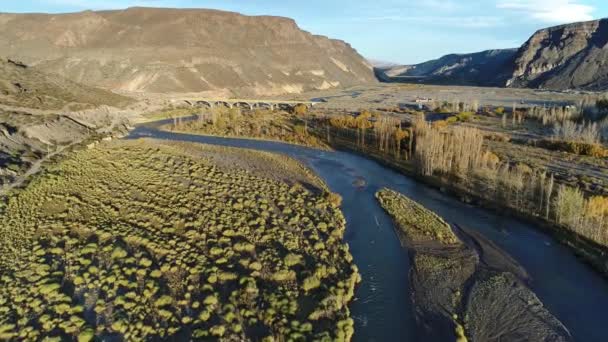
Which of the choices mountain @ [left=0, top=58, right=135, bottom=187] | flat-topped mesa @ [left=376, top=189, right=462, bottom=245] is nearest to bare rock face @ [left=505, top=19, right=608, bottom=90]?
flat-topped mesa @ [left=376, top=189, right=462, bottom=245]

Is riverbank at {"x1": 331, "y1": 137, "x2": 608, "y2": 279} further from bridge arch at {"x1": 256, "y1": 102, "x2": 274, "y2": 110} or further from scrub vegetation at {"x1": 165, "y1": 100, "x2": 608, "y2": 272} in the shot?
bridge arch at {"x1": 256, "y1": 102, "x2": 274, "y2": 110}

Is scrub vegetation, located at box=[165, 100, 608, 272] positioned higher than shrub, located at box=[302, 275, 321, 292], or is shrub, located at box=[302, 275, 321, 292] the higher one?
scrub vegetation, located at box=[165, 100, 608, 272]

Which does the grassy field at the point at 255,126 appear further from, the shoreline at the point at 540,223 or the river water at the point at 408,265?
the river water at the point at 408,265

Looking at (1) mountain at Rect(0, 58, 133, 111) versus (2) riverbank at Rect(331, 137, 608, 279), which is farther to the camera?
(1) mountain at Rect(0, 58, 133, 111)

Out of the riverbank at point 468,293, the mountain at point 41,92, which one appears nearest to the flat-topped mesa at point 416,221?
the riverbank at point 468,293

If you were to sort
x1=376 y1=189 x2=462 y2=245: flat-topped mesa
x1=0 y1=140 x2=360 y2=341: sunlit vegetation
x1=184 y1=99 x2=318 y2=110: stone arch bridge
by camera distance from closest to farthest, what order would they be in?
x1=0 y1=140 x2=360 y2=341: sunlit vegetation
x1=376 y1=189 x2=462 y2=245: flat-topped mesa
x1=184 y1=99 x2=318 y2=110: stone arch bridge

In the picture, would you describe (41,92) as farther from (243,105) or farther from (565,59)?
(565,59)

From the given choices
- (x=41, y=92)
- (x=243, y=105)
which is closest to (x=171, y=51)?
(x=243, y=105)
